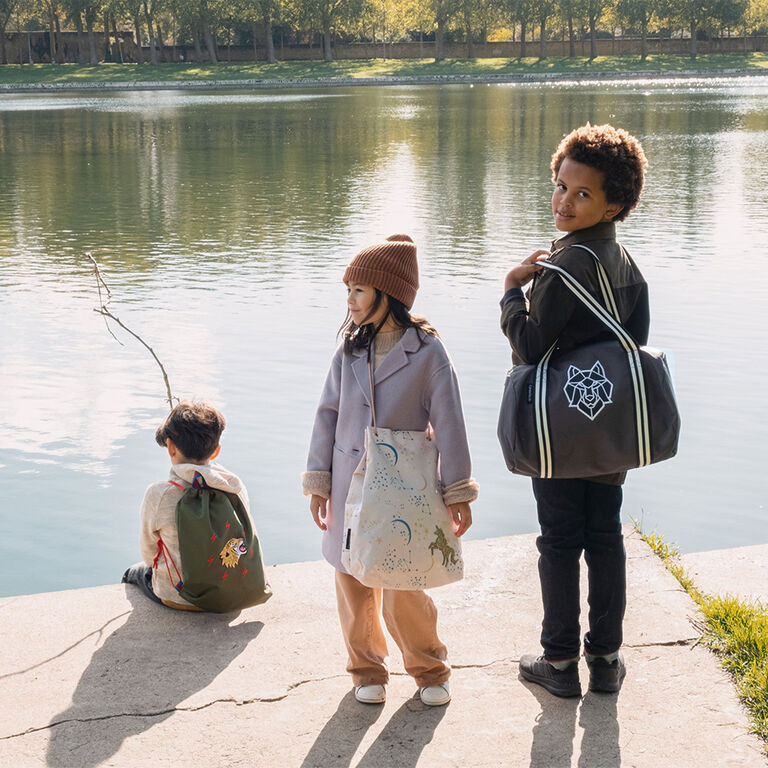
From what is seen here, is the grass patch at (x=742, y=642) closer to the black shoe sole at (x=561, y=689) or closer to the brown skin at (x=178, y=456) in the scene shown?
the black shoe sole at (x=561, y=689)

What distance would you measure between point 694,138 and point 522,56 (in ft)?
197

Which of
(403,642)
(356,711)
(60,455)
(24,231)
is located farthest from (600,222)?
(24,231)

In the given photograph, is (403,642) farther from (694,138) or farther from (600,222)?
(694,138)

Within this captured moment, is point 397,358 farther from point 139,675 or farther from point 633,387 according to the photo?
point 139,675

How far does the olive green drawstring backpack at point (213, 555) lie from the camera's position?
3584 mm

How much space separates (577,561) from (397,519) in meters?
0.54

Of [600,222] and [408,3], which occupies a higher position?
[408,3]

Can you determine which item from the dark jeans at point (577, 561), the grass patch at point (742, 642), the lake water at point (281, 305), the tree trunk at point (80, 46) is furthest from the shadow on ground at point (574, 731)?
the tree trunk at point (80, 46)

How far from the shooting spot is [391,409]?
116 inches

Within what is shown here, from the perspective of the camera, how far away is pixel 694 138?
85.2ft

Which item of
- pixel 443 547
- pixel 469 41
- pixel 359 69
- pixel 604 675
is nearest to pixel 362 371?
pixel 443 547

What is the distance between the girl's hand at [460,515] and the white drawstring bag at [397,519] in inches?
1.1

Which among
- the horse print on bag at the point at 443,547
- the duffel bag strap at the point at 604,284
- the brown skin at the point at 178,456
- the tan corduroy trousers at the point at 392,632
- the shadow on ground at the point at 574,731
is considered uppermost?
the duffel bag strap at the point at 604,284

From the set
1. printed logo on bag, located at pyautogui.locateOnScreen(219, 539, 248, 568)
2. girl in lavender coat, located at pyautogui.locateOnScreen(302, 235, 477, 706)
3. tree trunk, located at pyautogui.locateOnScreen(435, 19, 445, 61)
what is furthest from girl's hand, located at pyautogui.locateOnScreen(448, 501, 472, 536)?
tree trunk, located at pyautogui.locateOnScreen(435, 19, 445, 61)
